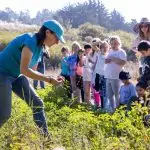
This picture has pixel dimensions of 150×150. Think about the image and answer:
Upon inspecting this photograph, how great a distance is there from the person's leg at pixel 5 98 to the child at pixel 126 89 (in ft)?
9.82

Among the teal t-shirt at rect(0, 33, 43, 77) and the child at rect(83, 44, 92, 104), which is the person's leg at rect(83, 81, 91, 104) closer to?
the child at rect(83, 44, 92, 104)

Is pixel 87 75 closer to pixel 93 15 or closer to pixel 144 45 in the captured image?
pixel 144 45

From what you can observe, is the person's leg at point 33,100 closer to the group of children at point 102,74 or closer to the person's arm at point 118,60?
the group of children at point 102,74

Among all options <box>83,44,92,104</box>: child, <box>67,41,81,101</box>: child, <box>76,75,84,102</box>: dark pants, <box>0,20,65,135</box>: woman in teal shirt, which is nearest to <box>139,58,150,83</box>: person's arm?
<box>0,20,65,135</box>: woman in teal shirt

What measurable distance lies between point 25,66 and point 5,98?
Answer: 16.6 inches

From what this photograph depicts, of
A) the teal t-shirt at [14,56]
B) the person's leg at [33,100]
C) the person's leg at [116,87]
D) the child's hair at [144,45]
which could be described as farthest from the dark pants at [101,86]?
the teal t-shirt at [14,56]

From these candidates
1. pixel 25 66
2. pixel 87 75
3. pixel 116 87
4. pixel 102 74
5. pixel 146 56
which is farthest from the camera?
pixel 87 75

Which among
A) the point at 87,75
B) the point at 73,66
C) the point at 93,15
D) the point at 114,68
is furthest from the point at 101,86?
the point at 93,15

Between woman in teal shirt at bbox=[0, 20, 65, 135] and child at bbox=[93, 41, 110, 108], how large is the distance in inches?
136

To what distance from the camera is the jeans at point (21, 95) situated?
5.27m

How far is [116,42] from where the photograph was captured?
8.17m

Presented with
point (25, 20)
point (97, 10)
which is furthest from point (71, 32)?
point (25, 20)

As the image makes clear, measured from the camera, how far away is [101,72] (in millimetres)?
9078

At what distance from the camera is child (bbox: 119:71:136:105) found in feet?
26.0
